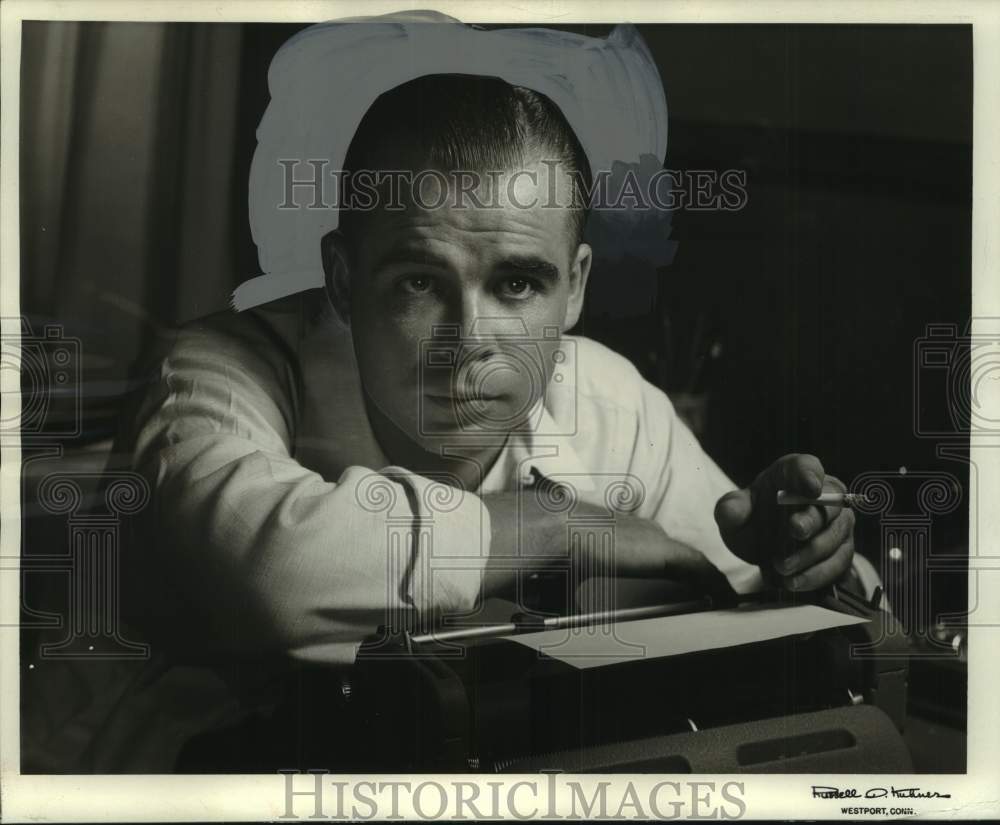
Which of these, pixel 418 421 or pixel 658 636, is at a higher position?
pixel 418 421

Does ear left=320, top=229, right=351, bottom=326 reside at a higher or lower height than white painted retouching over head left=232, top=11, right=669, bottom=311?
lower

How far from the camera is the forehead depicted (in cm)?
253

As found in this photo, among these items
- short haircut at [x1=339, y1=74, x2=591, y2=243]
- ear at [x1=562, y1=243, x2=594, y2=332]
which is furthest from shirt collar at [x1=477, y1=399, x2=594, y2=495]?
short haircut at [x1=339, y1=74, x2=591, y2=243]

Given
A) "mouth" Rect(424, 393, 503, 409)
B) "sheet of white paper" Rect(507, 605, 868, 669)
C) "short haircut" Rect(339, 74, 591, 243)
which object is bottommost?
"sheet of white paper" Rect(507, 605, 868, 669)

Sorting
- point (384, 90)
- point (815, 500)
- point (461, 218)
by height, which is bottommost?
point (815, 500)

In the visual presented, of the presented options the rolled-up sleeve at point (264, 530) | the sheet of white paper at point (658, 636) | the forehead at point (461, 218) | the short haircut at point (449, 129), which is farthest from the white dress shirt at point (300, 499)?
the short haircut at point (449, 129)

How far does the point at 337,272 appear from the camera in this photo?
2.55 metres

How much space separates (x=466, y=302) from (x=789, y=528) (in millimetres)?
1048

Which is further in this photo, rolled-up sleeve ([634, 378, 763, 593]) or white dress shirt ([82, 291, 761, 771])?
rolled-up sleeve ([634, 378, 763, 593])

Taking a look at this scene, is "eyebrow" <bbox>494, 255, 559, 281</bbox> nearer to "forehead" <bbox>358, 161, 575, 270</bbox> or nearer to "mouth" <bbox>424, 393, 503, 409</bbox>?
"forehead" <bbox>358, 161, 575, 270</bbox>

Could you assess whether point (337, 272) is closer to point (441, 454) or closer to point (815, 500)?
point (441, 454)

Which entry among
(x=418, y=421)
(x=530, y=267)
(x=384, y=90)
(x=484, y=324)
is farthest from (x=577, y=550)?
(x=384, y=90)

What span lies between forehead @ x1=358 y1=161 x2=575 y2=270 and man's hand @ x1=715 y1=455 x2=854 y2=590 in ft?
2.88

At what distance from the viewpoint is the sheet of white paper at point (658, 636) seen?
2529mm
